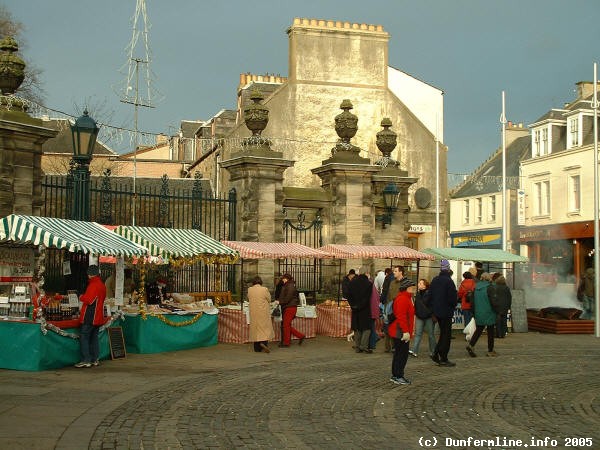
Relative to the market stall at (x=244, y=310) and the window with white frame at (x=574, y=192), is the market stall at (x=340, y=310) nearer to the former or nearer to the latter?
the market stall at (x=244, y=310)

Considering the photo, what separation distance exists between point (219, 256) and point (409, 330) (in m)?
6.48

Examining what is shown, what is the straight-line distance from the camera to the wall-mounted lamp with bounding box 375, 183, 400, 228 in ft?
75.6

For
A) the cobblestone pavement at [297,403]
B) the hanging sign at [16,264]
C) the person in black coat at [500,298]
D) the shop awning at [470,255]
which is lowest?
the cobblestone pavement at [297,403]

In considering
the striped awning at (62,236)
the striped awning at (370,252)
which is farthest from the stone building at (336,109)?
the striped awning at (62,236)

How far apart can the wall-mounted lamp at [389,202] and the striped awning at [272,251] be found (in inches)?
172

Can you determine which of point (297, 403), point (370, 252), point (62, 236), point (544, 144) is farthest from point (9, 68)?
point (544, 144)

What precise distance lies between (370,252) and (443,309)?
193 inches

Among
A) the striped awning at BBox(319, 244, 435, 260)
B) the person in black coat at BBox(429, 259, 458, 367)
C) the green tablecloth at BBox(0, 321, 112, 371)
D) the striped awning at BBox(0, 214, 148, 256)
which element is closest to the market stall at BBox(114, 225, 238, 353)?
the striped awning at BBox(0, 214, 148, 256)

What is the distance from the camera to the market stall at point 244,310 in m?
17.9

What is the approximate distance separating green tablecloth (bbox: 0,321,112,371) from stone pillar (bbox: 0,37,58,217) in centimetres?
329

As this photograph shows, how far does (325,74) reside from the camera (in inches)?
1652

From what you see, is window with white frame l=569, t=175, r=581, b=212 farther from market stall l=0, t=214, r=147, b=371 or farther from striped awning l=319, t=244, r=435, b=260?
market stall l=0, t=214, r=147, b=371

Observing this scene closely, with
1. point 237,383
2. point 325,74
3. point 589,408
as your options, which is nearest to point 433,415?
point 589,408

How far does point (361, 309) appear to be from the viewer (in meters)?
16.9
